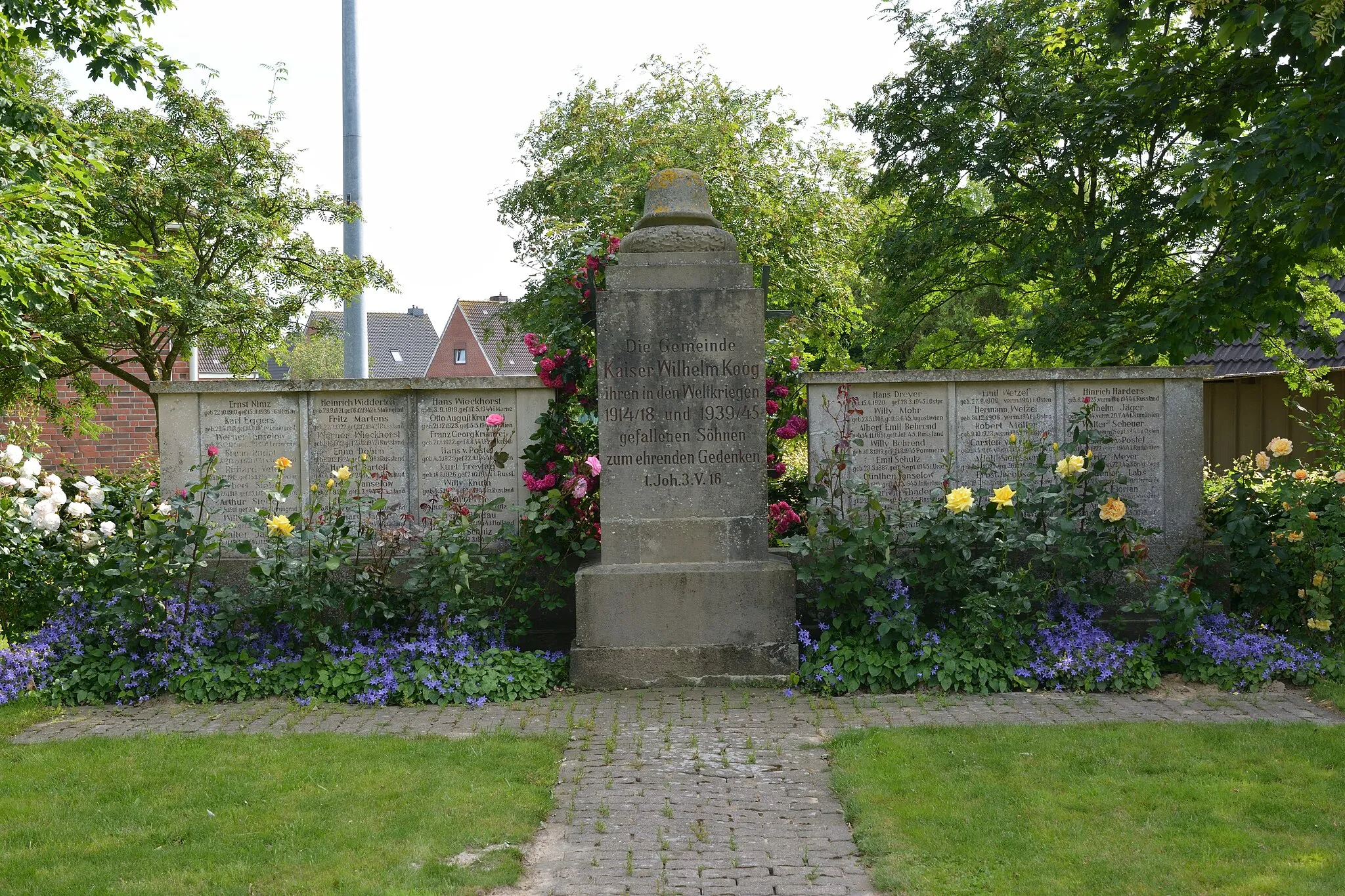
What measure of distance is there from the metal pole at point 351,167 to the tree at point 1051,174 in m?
6.75

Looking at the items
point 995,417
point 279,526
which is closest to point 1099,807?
point 995,417

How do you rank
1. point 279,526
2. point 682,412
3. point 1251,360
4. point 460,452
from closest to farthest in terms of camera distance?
point 279,526 < point 682,412 < point 460,452 < point 1251,360

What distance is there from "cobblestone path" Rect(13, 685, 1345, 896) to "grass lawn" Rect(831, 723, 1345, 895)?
0.22 metres

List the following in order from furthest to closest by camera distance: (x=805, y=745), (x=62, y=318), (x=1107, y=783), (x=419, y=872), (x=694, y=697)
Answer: (x=62, y=318)
(x=694, y=697)
(x=805, y=745)
(x=1107, y=783)
(x=419, y=872)

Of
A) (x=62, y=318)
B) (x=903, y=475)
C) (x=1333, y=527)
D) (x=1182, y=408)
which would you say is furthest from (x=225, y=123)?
(x=1333, y=527)

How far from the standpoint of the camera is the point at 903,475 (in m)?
7.71

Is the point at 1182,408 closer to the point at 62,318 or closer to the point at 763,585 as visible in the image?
the point at 763,585

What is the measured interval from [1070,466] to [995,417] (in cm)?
85

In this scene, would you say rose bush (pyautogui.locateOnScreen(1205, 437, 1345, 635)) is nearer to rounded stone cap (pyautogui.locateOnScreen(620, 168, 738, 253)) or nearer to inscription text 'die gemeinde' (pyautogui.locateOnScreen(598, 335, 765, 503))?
inscription text 'die gemeinde' (pyautogui.locateOnScreen(598, 335, 765, 503))

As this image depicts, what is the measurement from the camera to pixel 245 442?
7.77 metres

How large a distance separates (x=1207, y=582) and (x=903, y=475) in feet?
6.81

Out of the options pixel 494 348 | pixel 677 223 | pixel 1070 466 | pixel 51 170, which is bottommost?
pixel 1070 466

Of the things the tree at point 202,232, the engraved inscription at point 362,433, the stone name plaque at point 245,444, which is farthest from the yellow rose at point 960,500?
the tree at point 202,232

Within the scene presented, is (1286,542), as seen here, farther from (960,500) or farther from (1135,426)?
(960,500)
